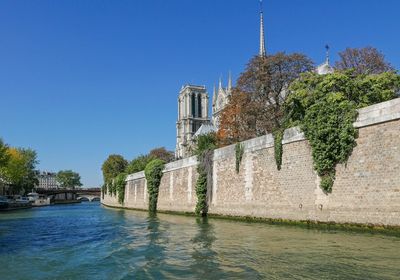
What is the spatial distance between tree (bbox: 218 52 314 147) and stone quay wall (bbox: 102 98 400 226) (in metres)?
6.43

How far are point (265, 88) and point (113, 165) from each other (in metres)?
67.0

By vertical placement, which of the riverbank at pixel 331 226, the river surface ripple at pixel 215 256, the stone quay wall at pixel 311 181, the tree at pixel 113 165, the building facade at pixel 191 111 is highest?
the building facade at pixel 191 111

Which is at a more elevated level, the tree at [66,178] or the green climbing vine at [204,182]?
the tree at [66,178]

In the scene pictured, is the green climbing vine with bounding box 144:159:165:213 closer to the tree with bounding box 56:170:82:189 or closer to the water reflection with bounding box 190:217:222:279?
the water reflection with bounding box 190:217:222:279

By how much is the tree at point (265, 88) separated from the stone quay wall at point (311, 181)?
21.1ft

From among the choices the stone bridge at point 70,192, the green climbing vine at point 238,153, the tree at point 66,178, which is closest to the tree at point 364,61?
the green climbing vine at point 238,153

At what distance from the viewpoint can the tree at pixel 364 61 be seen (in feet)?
107

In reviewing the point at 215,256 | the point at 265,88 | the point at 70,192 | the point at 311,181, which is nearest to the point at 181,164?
the point at 265,88

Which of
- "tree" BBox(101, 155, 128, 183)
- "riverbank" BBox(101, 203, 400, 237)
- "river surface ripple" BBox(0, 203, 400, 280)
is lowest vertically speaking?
"river surface ripple" BBox(0, 203, 400, 280)

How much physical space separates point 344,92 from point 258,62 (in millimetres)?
10685

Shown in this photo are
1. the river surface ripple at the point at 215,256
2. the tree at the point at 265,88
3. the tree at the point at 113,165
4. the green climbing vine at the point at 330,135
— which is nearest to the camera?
the river surface ripple at the point at 215,256

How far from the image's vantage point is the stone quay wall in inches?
600

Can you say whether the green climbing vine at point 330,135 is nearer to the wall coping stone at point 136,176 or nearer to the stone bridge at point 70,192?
the wall coping stone at point 136,176

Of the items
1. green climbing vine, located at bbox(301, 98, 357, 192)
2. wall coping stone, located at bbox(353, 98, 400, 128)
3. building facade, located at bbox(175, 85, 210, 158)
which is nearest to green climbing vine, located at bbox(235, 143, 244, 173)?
green climbing vine, located at bbox(301, 98, 357, 192)
